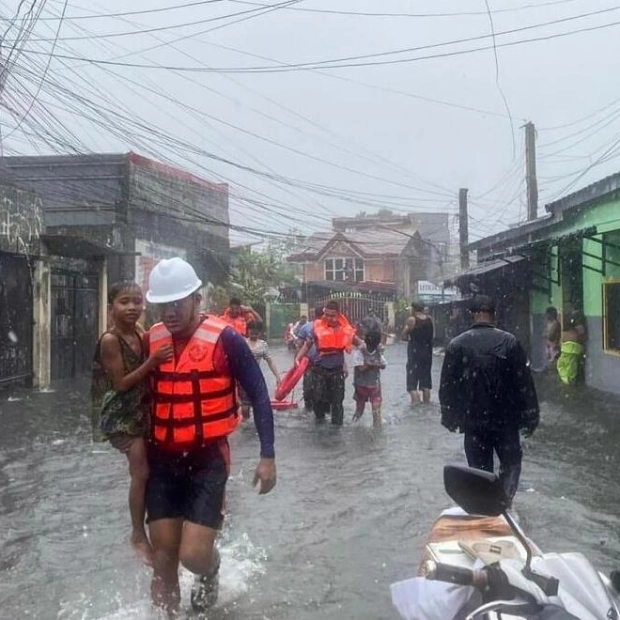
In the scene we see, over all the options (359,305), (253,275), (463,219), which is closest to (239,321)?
(463,219)

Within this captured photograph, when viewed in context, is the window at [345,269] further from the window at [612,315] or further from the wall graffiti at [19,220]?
the window at [612,315]

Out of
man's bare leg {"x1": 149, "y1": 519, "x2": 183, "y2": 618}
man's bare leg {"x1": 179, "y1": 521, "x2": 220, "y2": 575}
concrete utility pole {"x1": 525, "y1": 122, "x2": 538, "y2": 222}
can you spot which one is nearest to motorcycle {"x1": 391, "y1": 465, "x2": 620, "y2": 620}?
man's bare leg {"x1": 179, "y1": 521, "x2": 220, "y2": 575}

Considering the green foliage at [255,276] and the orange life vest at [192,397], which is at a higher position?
the green foliage at [255,276]

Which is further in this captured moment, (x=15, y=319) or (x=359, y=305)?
(x=359, y=305)

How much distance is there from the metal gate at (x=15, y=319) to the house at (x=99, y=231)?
28cm

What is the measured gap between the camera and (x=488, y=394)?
6.20 m

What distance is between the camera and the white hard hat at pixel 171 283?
14.9 ft

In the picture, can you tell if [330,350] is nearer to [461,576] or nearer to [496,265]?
[461,576]

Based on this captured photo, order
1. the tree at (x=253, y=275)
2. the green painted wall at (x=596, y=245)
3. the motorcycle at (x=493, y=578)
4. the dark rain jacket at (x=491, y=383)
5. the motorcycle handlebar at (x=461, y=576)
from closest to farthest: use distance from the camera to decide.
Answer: the motorcycle at (x=493, y=578) < the motorcycle handlebar at (x=461, y=576) < the dark rain jacket at (x=491, y=383) < the green painted wall at (x=596, y=245) < the tree at (x=253, y=275)

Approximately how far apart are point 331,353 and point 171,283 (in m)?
7.44

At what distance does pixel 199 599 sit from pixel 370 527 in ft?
7.10

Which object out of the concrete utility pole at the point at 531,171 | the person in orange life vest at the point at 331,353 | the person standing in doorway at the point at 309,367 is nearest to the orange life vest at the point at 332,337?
the person in orange life vest at the point at 331,353

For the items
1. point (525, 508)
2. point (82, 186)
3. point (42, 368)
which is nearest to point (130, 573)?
point (525, 508)

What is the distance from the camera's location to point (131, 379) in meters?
4.55
